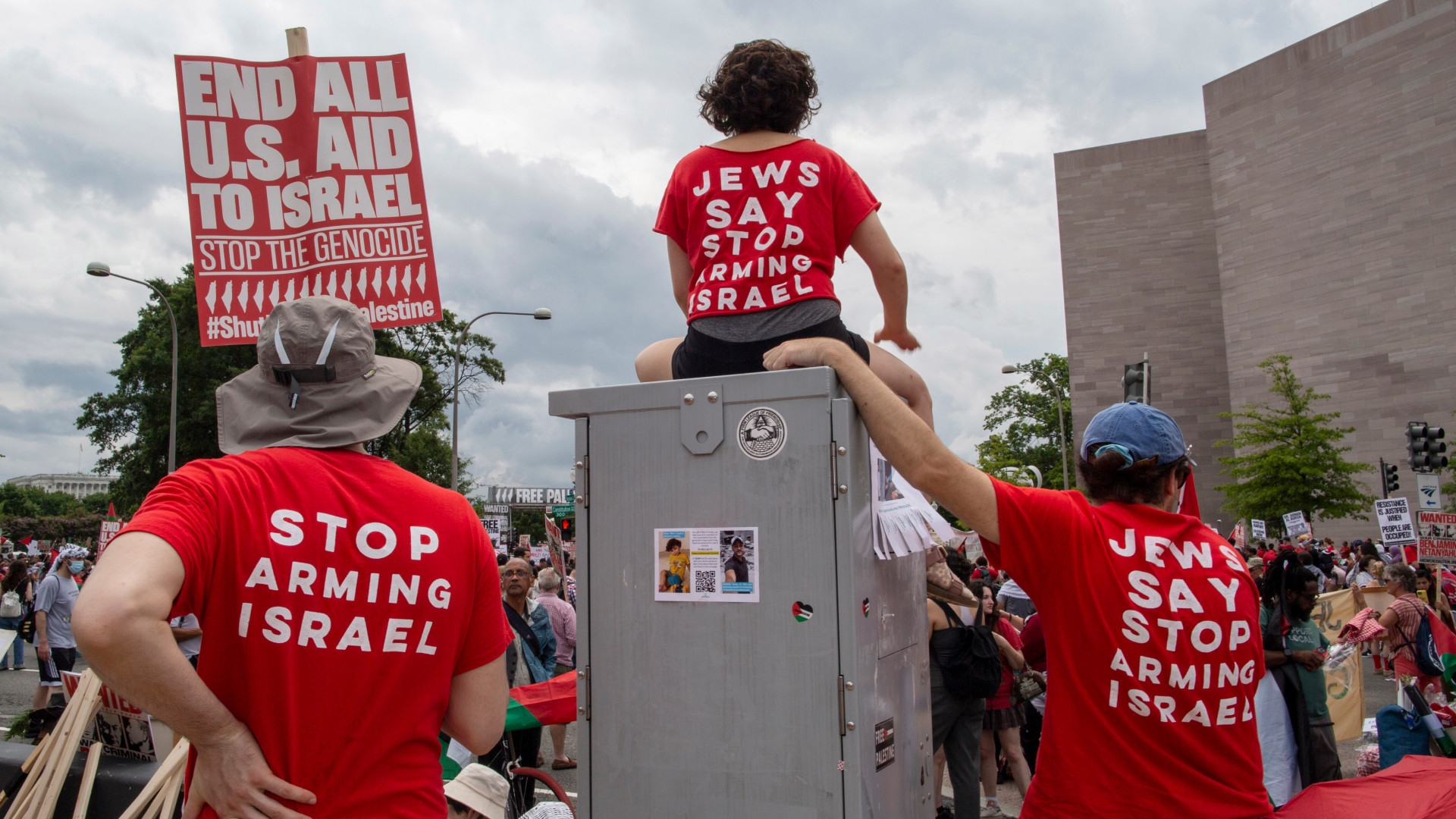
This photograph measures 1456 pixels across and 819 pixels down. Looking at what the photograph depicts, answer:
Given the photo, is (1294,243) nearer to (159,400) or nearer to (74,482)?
(159,400)

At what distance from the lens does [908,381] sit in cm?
314

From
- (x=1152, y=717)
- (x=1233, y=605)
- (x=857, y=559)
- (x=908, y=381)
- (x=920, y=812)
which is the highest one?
(x=908, y=381)

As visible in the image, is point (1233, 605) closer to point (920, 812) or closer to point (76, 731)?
point (920, 812)

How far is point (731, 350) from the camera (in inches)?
111

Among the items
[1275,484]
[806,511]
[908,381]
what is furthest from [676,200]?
[1275,484]

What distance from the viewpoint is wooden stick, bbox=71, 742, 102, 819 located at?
411cm

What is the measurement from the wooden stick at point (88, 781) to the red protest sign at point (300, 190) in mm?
1918

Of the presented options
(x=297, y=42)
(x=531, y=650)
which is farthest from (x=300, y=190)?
(x=531, y=650)

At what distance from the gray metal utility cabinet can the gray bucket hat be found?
0.81 metres

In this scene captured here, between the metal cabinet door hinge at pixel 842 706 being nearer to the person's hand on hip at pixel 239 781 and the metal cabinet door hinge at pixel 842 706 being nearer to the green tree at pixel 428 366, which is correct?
the person's hand on hip at pixel 239 781

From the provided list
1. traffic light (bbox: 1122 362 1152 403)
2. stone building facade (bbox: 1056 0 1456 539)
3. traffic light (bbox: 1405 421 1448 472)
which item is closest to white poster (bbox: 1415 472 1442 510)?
traffic light (bbox: 1405 421 1448 472)

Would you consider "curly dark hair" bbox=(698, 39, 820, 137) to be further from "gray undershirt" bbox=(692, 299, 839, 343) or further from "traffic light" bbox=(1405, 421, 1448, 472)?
"traffic light" bbox=(1405, 421, 1448, 472)

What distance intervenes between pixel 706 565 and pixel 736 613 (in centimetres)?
15

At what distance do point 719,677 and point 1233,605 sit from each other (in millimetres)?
1268
